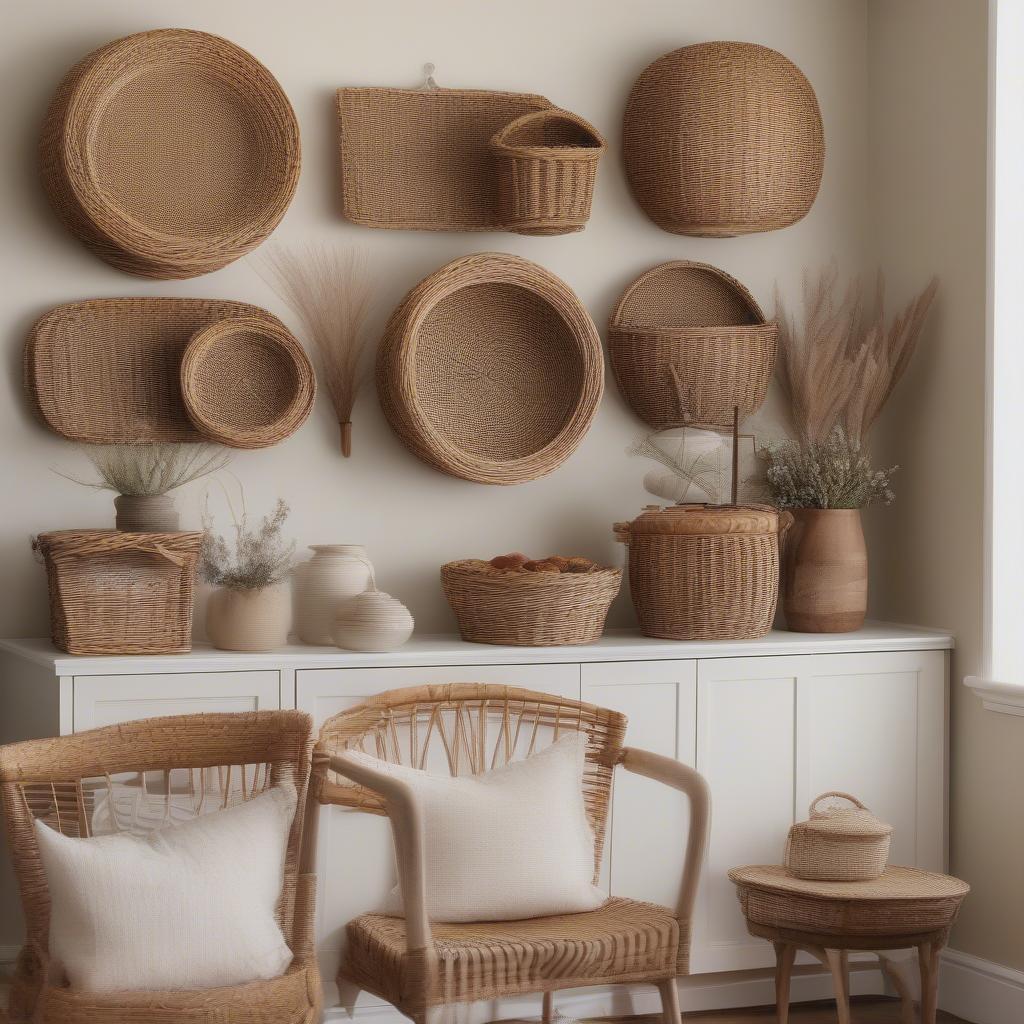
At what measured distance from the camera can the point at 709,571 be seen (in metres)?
3.21

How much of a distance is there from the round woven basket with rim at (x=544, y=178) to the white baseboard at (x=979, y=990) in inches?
75.0

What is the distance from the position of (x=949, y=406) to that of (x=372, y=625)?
1.49 meters

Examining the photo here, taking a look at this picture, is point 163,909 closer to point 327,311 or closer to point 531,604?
point 531,604

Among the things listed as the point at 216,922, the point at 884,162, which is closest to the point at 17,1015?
the point at 216,922

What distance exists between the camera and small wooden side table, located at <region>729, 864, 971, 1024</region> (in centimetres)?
294

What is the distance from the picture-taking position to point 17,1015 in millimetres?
2309

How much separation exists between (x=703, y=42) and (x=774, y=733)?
1696 millimetres

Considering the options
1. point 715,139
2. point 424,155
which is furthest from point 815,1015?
point 424,155

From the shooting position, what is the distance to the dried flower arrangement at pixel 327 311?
3.25 meters

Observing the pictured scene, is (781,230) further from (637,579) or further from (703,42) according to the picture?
(637,579)

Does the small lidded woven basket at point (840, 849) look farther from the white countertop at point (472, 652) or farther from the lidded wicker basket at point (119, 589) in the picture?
the lidded wicker basket at point (119, 589)

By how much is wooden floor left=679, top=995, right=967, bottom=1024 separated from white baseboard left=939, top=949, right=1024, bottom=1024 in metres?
0.04

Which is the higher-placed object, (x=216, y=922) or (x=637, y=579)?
(x=637, y=579)

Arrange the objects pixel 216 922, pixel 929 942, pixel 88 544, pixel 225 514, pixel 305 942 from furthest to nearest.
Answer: pixel 225 514, pixel 929 942, pixel 88 544, pixel 305 942, pixel 216 922
